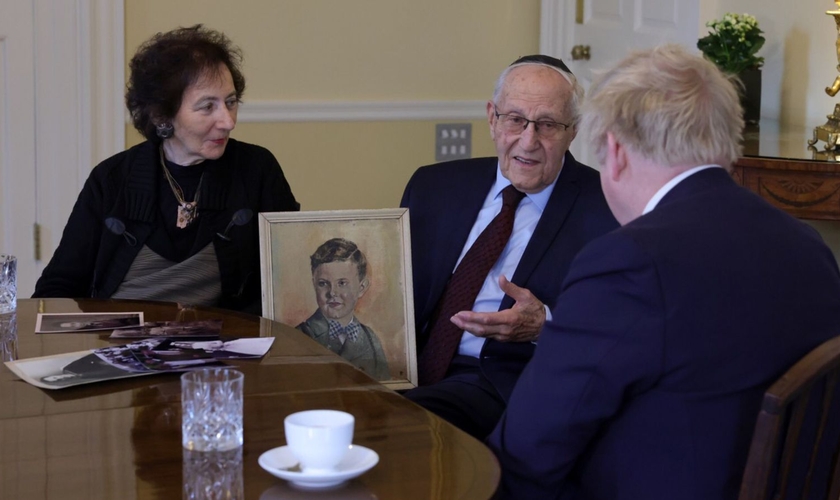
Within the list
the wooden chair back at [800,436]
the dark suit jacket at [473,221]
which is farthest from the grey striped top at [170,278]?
the wooden chair back at [800,436]

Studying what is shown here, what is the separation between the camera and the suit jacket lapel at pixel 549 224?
2258mm

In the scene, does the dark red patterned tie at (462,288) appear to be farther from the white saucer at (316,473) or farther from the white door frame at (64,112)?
the white door frame at (64,112)

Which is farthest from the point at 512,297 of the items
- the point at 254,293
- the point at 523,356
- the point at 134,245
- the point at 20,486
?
the point at 20,486

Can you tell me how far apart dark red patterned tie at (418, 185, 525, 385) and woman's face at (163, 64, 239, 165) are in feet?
2.39

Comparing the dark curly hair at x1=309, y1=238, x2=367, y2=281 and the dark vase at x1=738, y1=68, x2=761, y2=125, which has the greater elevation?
the dark vase at x1=738, y1=68, x2=761, y2=125

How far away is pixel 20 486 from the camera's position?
1223 millimetres

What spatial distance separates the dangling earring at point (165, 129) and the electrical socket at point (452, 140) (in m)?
2.00

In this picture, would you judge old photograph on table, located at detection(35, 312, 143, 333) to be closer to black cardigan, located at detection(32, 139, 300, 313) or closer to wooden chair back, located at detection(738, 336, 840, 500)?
black cardigan, located at detection(32, 139, 300, 313)

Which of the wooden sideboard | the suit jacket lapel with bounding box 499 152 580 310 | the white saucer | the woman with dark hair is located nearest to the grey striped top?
the woman with dark hair

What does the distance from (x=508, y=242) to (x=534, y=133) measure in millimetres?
261

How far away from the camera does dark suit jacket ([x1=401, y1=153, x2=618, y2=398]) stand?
2215mm

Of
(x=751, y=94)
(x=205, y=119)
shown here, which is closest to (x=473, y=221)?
(x=205, y=119)

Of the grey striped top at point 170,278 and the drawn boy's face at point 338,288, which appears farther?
the grey striped top at point 170,278

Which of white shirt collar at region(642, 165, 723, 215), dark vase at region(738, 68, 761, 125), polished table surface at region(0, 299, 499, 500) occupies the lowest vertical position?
polished table surface at region(0, 299, 499, 500)
